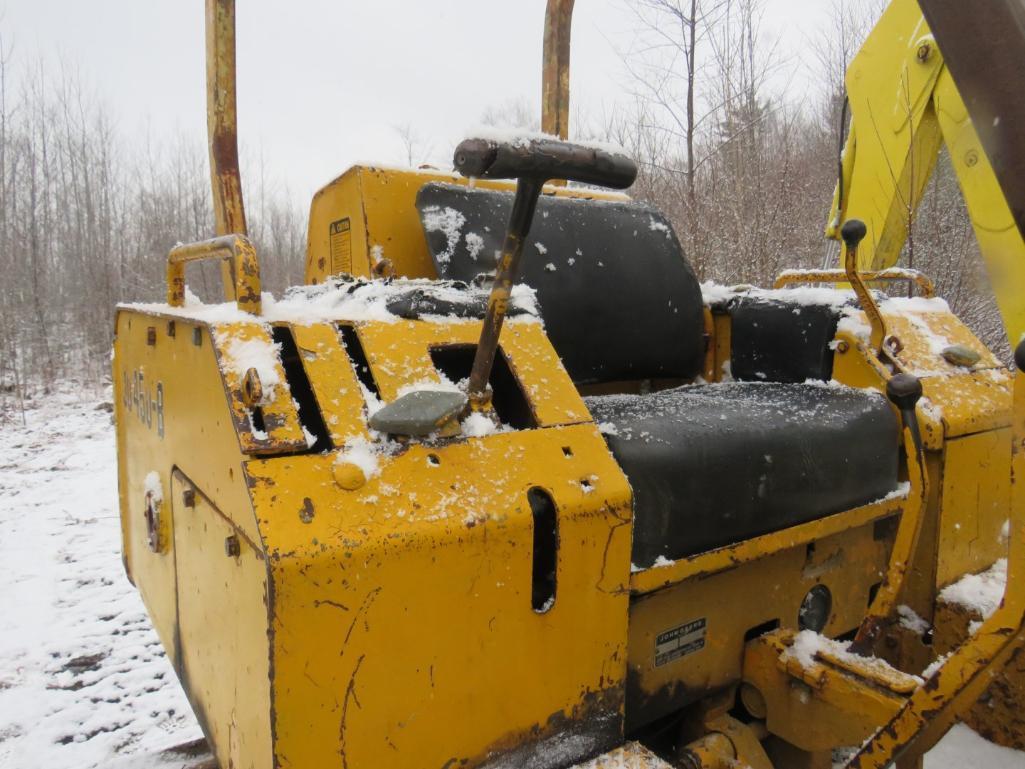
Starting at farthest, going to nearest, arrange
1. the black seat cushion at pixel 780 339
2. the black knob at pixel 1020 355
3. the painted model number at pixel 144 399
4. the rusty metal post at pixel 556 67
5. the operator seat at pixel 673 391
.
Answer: the rusty metal post at pixel 556 67 < the black seat cushion at pixel 780 339 < the painted model number at pixel 144 399 < the operator seat at pixel 673 391 < the black knob at pixel 1020 355

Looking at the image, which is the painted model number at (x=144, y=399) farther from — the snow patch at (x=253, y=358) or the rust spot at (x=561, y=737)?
the rust spot at (x=561, y=737)

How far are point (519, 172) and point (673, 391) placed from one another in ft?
3.51

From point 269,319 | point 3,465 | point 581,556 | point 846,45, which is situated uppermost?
point 846,45

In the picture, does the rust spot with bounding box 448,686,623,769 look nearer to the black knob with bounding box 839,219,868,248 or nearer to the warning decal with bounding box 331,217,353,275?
the black knob with bounding box 839,219,868,248

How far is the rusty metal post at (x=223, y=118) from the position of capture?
2.18 metres

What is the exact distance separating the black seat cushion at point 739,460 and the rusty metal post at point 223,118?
1.35m

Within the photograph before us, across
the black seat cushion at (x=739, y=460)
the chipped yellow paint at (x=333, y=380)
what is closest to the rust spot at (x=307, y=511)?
the chipped yellow paint at (x=333, y=380)

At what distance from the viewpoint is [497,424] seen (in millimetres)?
1160

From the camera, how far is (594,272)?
2.00 m

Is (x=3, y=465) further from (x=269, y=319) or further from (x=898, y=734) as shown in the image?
(x=898, y=734)

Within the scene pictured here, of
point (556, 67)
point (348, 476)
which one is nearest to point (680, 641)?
point (348, 476)

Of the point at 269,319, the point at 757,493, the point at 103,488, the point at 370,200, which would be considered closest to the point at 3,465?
the point at 103,488

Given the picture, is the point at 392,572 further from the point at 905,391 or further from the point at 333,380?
the point at 905,391

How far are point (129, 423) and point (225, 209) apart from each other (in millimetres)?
768
